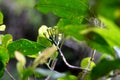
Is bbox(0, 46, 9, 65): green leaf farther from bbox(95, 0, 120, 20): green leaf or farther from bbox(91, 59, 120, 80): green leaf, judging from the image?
bbox(95, 0, 120, 20): green leaf

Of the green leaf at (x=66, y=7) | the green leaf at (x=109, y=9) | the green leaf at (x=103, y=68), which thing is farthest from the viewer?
the green leaf at (x=66, y=7)

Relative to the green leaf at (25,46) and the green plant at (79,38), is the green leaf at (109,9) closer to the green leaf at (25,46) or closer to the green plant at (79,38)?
the green plant at (79,38)

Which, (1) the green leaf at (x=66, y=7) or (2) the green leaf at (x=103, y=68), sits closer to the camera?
(2) the green leaf at (x=103, y=68)

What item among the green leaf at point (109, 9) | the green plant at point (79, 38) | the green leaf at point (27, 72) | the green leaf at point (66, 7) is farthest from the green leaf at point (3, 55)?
the green leaf at point (109, 9)

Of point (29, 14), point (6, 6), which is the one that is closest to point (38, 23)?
point (29, 14)

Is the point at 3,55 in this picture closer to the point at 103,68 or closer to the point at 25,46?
the point at 25,46

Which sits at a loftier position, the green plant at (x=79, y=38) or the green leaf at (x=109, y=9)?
the green leaf at (x=109, y=9)

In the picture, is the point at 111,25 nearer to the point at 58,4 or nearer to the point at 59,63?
the point at 58,4

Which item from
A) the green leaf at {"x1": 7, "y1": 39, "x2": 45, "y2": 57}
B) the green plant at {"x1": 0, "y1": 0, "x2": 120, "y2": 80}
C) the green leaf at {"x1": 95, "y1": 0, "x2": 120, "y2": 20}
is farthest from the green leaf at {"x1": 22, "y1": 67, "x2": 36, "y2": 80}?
the green leaf at {"x1": 7, "y1": 39, "x2": 45, "y2": 57}
